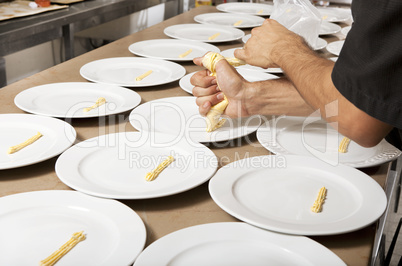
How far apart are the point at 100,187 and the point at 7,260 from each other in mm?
232

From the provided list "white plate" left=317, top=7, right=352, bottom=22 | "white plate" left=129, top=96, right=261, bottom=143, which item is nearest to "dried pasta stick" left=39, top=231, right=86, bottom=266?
"white plate" left=129, top=96, right=261, bottom=143

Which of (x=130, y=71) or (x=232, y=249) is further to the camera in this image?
(x=130, y=71)

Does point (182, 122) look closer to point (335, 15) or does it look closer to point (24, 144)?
point (24, 144)

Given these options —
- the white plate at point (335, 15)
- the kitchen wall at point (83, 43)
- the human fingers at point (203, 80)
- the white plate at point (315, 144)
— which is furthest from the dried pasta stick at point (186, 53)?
the kitchen wall at point (83, 43)

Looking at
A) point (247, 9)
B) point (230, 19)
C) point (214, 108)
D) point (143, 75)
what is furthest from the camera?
point (247, 9)

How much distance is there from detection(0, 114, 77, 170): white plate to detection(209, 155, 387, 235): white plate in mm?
368

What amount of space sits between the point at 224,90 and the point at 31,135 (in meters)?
0.50

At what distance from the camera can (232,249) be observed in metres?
0.77

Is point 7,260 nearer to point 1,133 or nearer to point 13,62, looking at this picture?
point 1,133

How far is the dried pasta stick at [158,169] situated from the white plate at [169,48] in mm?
769

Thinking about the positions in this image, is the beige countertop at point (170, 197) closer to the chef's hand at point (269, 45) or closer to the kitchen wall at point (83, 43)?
the chef's hand at point (269, 45)

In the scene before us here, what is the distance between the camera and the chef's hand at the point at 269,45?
49.8 inches

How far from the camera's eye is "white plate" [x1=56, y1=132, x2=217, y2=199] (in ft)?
2.96

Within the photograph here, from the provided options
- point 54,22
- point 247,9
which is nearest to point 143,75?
point 54,22
